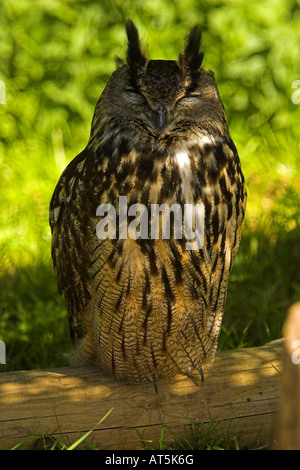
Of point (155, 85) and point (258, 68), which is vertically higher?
point (258, 68)

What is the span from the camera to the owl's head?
6.61ft

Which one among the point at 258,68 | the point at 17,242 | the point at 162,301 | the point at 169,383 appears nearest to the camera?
the point at 162,301

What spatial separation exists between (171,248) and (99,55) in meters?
2.36

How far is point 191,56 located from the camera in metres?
2.06

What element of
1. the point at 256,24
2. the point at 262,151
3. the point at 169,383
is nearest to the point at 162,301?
the point at 169,383

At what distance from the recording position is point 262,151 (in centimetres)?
411

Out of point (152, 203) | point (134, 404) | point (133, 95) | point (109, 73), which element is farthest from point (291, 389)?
point (109, 73)

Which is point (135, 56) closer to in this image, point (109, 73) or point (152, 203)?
point (152, 203)

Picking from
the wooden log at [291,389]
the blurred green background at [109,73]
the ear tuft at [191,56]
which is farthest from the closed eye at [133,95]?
the blurred green background at [109,73]

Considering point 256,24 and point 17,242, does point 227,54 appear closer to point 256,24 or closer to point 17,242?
point 256,24

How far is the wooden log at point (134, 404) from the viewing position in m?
2.19

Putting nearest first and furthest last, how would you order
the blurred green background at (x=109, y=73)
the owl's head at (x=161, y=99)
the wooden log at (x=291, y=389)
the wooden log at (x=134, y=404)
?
the wooden log at (x=291, y=389)
the owl's head at (x=161, y=99)
the wooden log at (x=134, y=404)
the blurred green background at (x=109, y=73)

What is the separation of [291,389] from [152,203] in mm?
746

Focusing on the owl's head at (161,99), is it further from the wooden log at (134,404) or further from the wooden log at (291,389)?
the wooden log at (134,404)
